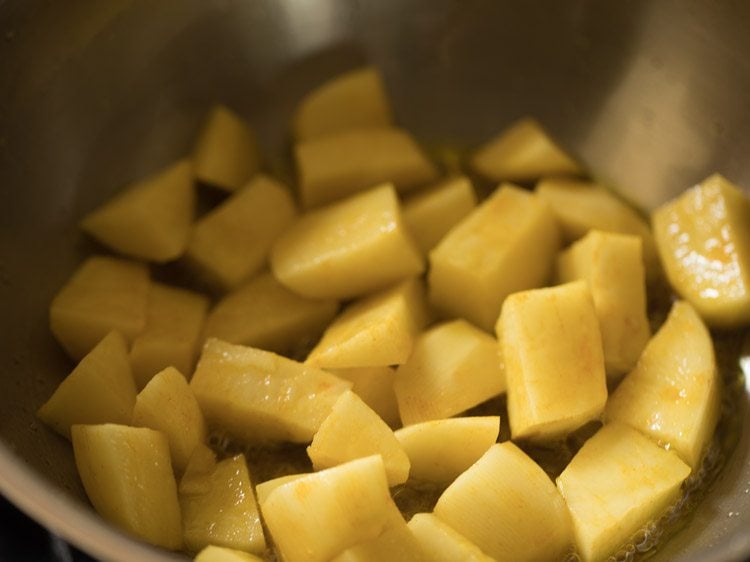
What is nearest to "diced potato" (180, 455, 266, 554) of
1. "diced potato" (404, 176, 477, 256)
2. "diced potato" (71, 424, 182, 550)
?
"diced potato" (71, 424, 182, 550)

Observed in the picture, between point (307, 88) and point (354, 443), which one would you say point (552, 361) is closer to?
point (354, 443)

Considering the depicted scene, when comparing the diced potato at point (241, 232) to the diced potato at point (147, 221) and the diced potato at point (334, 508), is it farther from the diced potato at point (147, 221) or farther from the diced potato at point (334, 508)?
the diced potato at point (334, 508)

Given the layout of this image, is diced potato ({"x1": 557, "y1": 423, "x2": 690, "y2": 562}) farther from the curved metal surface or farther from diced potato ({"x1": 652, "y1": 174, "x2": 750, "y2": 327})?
diced potato ({"x1": 652, "y1": 174, "x2": 750, "y2": 327})

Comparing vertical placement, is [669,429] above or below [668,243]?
below

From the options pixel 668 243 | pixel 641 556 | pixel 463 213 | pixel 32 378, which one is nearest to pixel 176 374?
pixel 32 378

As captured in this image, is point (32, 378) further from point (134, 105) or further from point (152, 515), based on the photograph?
point (134, 105)

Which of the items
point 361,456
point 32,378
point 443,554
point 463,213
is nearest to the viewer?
point 443,554
